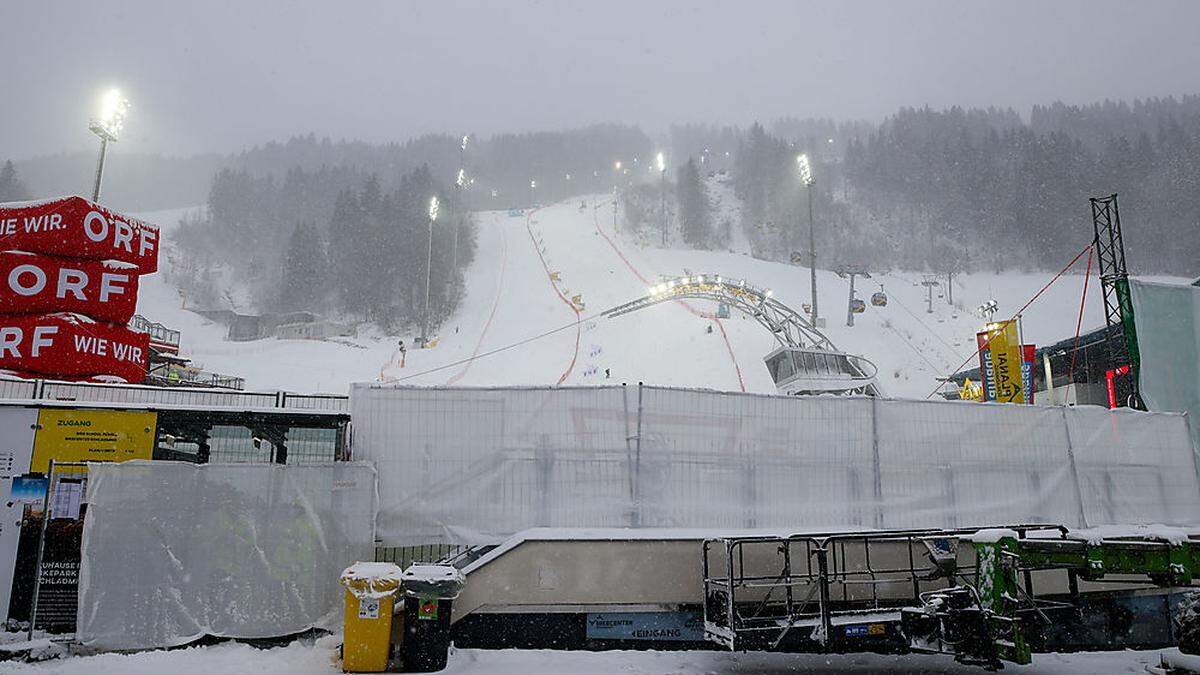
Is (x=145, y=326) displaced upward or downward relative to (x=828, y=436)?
upward

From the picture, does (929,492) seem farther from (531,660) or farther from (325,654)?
(325,654)

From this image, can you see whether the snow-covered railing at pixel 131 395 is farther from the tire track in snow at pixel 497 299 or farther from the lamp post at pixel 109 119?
the tire track in snow at pixel 497 299

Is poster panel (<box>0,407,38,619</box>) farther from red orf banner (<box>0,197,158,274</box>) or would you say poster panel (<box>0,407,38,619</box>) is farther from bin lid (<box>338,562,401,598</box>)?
red orf banner (<box>0,197,158,274</box>)

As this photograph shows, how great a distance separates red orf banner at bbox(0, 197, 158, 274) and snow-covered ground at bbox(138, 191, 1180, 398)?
22.6 meters

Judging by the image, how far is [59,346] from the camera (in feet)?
38.7

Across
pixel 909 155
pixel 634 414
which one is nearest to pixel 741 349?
pixel 634 414

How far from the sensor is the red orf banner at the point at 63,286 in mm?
11844

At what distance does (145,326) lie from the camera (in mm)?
30656

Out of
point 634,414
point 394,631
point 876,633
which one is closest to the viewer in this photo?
point 876,633

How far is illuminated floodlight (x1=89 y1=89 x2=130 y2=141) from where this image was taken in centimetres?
2012

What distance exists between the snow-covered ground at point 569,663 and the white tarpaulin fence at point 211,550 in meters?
0.30

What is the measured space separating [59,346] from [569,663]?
10709 millimetres

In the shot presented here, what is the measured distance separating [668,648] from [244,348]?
4710cm

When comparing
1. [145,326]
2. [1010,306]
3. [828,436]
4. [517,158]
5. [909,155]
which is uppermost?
[517,158]
